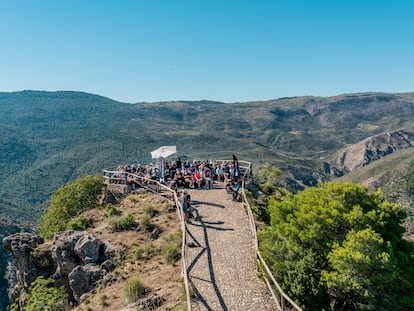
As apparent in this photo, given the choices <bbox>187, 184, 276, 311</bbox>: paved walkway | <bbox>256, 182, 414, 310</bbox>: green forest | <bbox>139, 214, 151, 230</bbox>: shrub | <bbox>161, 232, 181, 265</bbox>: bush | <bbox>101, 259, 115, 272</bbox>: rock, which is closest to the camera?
<bbox>256, 182, 414, 310</bbox>: green forest

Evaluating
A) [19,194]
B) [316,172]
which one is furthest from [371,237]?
[316,172]

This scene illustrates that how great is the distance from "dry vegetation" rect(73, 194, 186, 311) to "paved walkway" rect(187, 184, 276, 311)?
2.50 feet

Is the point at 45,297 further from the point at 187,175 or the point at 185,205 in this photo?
the point at 187,175

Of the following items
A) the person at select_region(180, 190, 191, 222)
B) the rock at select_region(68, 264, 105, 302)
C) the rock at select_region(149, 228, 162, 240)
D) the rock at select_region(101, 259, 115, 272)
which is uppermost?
the person at select_region(180, 190, 191, 222)

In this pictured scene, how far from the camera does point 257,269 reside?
13555 mm

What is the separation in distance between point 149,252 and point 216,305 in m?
5.68

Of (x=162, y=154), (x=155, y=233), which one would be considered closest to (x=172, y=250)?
(x=155, y=233)

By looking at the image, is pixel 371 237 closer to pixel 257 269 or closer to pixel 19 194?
pixel 257 269

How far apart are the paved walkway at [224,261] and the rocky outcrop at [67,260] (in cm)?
419

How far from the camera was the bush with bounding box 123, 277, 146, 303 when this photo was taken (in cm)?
1275

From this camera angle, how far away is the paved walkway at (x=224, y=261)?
1164 centimetres

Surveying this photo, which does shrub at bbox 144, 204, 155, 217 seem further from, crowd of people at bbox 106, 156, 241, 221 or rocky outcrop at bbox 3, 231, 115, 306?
rocky outcrop at bbox 3, 231, 115, 306

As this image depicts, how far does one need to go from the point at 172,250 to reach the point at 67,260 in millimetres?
5928

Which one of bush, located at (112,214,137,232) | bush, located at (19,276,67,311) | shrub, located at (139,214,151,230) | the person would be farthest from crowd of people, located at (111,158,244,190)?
bush, located at (19,276,67,311)
